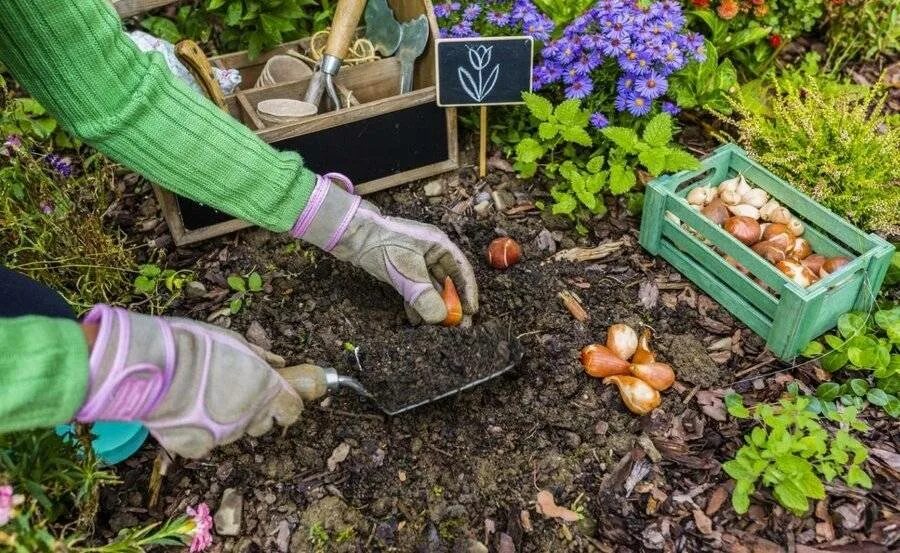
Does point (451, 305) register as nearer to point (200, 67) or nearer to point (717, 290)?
point (717, 290)

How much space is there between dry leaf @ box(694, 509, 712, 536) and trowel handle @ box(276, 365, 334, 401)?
97cm

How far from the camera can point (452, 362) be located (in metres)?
2.25

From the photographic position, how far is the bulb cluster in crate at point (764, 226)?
2.41 metres

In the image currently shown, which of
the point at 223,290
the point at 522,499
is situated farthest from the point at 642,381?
the point at 223,290

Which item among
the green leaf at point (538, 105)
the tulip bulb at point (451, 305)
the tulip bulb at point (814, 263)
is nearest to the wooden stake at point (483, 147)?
the green leaf at point (538, 105)

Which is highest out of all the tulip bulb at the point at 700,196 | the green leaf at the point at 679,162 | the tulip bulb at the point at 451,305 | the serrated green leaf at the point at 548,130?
the serrated green leaf at the point at 548,130

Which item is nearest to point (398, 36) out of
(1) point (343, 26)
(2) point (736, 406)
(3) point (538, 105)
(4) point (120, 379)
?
(1) point (343, 26)

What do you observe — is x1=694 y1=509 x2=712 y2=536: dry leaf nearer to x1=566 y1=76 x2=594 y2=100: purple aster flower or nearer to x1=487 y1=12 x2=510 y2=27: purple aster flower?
x1=566 y1=76 x2=594 y2=100: purple aster flower

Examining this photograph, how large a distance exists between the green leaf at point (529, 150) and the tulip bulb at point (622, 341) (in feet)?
2.15

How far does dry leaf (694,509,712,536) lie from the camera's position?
2.09m

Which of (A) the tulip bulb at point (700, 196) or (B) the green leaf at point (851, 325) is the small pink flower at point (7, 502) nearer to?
(A) the tulip bulb at point (700, 196)

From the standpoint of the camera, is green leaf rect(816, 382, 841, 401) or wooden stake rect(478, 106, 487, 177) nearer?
green leaf rect(816, 382, 841, 401)

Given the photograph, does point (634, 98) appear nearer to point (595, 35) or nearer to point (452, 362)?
point (595, 35)

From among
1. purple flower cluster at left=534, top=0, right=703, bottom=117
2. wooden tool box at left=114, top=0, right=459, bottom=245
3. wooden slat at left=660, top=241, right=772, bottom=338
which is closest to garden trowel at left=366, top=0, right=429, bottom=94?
wooden tool box at left=114, top=0, right=459, bottom=245
